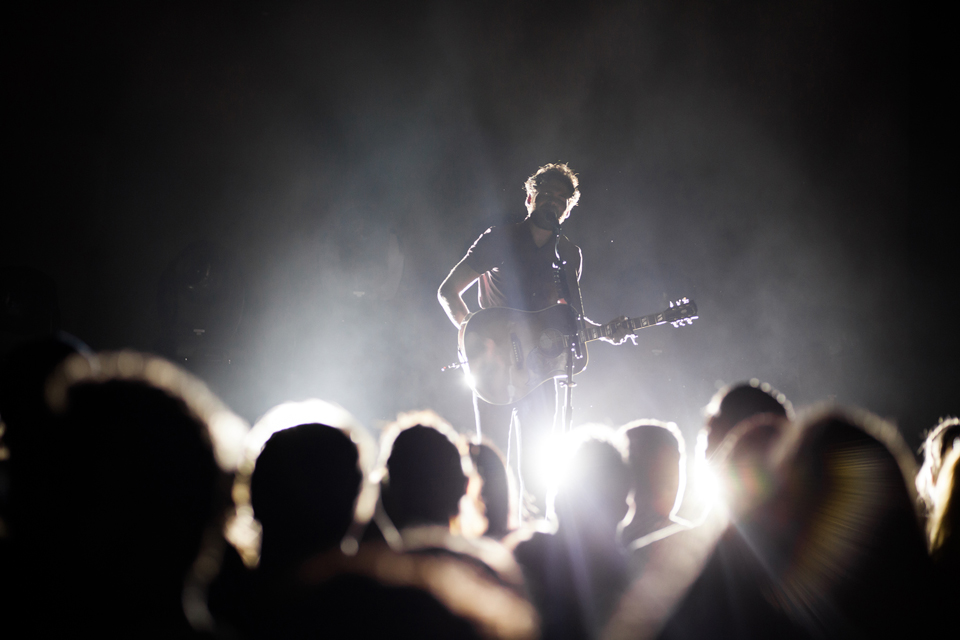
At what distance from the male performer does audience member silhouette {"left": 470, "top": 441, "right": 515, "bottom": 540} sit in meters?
1.33

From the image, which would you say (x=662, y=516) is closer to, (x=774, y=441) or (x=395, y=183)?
(x=774, y=441)

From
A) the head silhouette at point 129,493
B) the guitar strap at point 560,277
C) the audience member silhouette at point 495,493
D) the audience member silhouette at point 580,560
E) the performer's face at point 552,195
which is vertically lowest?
the audience member silhouette at point 580,560

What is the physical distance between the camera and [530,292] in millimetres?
3082

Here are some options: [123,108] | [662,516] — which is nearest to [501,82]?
[123,108]

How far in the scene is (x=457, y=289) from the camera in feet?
10.7

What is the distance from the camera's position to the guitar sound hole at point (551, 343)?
9.61 ft

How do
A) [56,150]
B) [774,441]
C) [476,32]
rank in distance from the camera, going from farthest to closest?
[476,32], [56,150], [774,441]

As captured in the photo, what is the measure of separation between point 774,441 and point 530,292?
6.52 feet

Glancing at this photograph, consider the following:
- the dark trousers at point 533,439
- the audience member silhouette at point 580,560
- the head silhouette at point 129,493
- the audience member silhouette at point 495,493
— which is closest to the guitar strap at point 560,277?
the dark trousers at point 533,439

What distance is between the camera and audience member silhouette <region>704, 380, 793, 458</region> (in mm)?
1782

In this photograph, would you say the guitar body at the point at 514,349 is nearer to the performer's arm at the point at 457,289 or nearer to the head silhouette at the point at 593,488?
the performer's arm at the point at 457,289

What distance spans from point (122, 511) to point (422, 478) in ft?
1.95

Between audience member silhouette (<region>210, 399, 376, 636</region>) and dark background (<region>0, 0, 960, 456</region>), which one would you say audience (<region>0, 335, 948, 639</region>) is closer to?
audience member silhouette (<region>210, 399, 376, 636</region>)

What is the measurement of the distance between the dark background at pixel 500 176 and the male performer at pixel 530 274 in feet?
7.07
